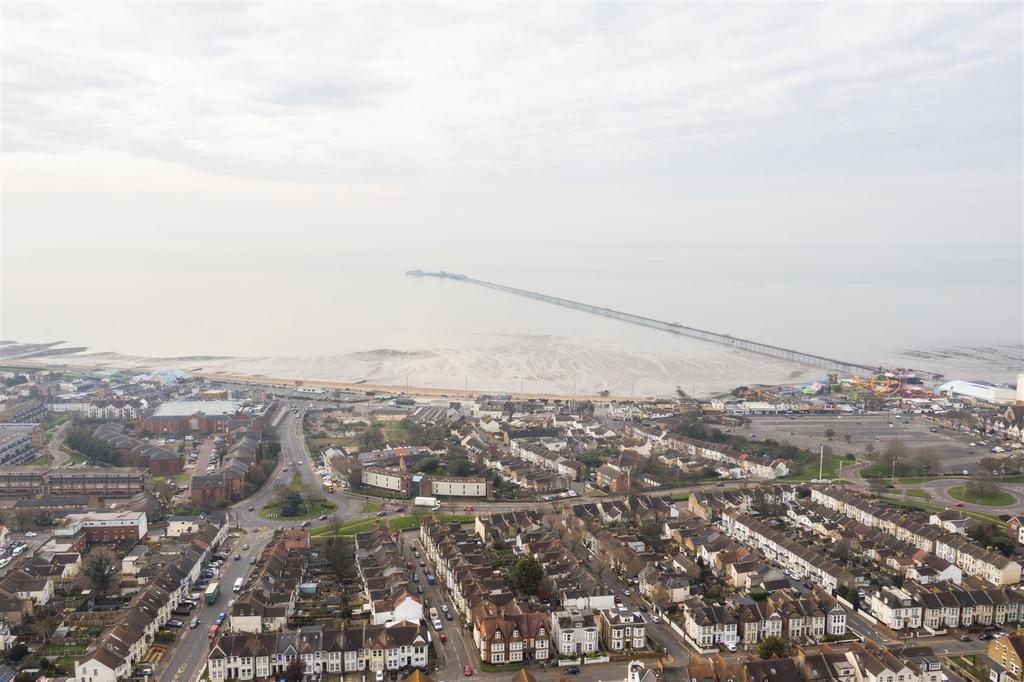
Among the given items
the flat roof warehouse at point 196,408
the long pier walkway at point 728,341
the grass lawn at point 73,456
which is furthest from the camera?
the long pier walkway at point 728,341

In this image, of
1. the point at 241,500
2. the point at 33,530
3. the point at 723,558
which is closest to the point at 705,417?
the point at 723,558

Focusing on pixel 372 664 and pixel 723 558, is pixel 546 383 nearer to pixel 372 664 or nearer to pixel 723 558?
pixel 723 558

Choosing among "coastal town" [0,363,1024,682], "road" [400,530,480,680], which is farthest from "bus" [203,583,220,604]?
"road" [400,530,480,680]

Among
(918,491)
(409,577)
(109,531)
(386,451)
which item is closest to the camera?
(409,577)

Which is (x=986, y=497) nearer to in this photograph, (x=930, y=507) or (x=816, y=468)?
(x=930, y=507)

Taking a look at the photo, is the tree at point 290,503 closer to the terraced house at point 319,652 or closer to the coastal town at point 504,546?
the coastal town at point 504,546

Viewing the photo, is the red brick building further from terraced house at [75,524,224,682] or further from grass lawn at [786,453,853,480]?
grass lawn at [786,453,853,480]

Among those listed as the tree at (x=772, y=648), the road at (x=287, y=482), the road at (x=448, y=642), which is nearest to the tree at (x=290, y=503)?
the road at (x=287, y=482)
